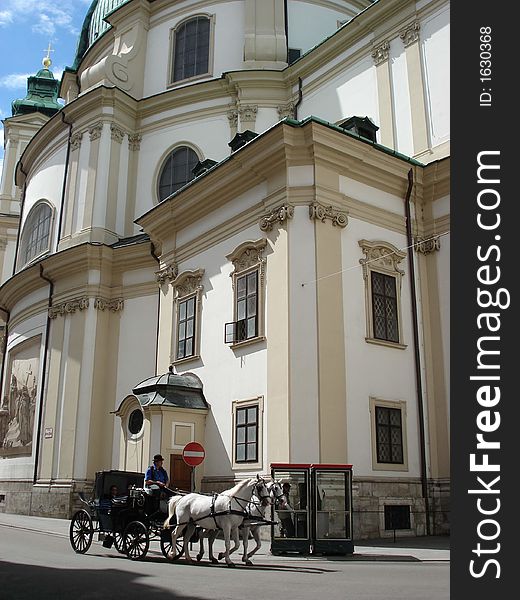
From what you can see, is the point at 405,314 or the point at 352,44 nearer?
the point at 405,314

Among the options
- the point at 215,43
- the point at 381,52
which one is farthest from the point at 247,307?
the point at 215,43

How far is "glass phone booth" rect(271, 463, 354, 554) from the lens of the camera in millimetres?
12859

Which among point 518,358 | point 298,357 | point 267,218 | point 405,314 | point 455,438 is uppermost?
point 267,218

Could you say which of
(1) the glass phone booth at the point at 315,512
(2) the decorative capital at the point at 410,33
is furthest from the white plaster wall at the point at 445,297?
(2) the decorative capital at the point at 410,33

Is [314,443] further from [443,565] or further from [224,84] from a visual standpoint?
[224,84]

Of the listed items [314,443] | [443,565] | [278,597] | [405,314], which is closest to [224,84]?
[405,314]

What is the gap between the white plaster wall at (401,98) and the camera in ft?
67.7

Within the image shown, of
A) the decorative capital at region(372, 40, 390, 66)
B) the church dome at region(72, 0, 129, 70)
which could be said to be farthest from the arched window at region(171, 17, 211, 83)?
the decorative capital at region(372, 40, 390, 66)

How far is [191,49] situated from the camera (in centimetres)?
2855

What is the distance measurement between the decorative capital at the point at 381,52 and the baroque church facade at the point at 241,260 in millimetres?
82

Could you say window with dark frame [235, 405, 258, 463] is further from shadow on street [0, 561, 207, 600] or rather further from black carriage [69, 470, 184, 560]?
shadow on street [0, 561, 207, 600]

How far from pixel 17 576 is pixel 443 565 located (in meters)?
6.42

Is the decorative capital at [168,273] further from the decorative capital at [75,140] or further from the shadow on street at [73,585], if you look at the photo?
the shadow on street at [73,585]

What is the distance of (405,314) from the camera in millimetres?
17938
